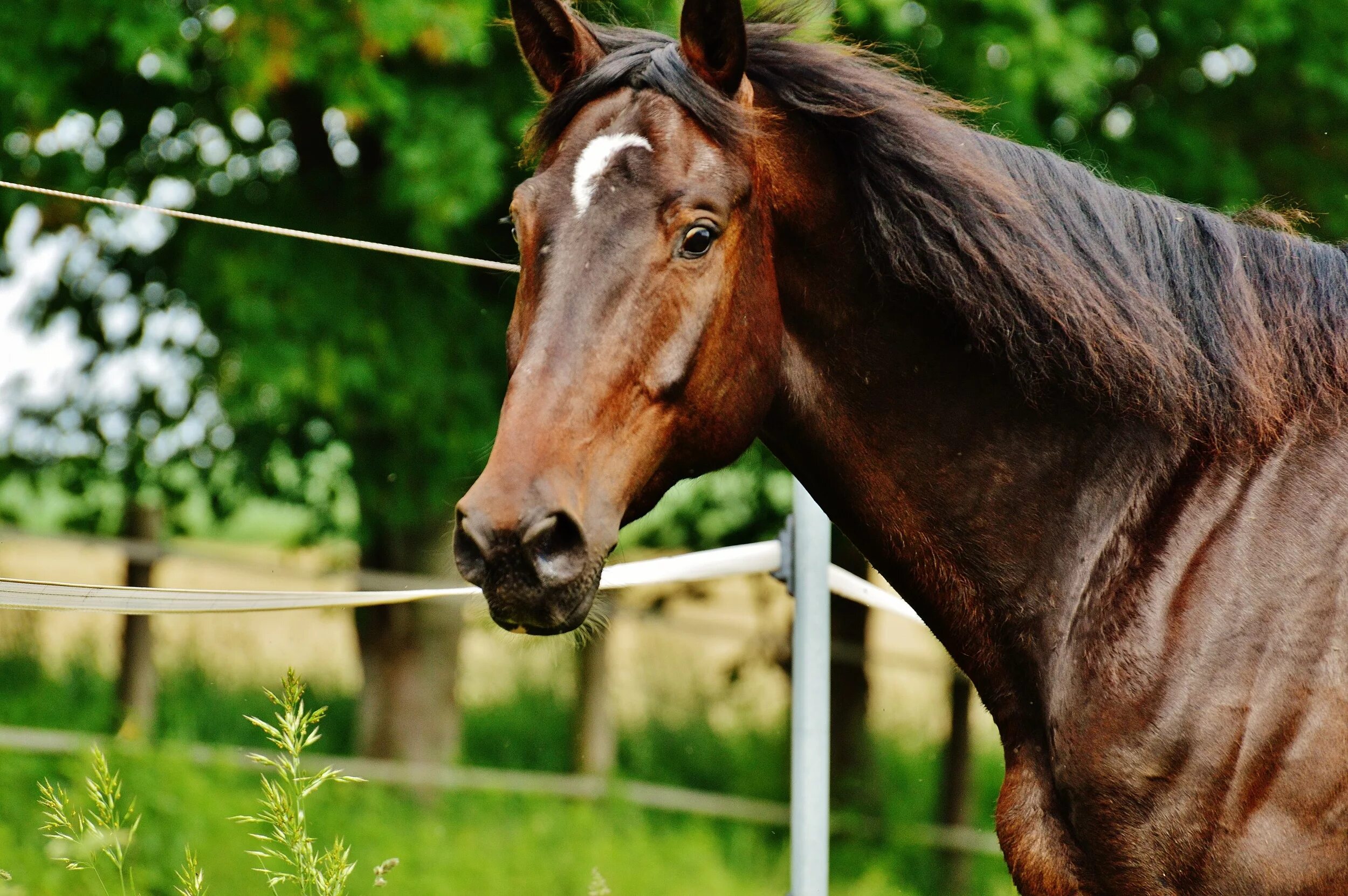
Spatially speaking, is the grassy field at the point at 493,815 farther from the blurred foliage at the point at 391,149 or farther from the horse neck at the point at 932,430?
the horse neck at the point at 932,430

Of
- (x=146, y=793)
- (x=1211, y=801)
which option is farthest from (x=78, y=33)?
(x=1211, y=801)

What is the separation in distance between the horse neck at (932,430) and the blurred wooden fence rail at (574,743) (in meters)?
4.04

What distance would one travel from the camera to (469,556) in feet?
6.59

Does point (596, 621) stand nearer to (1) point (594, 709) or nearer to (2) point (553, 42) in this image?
(2) point (553, 42)

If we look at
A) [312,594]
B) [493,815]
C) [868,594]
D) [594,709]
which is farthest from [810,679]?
[594,709]

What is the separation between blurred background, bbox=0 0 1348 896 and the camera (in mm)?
5352

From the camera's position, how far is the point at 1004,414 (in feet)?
Result: 8.17

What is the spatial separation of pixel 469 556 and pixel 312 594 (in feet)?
4.12

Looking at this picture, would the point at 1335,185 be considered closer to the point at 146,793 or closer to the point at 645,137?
the point at 645,137

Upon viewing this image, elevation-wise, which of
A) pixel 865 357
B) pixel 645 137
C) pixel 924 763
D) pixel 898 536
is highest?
pixel 645 137

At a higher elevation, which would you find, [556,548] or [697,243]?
[697,243]

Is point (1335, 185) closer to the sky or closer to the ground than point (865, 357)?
closer to the sky

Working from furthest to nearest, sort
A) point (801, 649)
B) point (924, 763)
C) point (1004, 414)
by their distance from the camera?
1. point (924, 763)
2. point (801, 649)
3. point (1004, 414)

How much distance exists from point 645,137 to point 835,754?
21.6ft
